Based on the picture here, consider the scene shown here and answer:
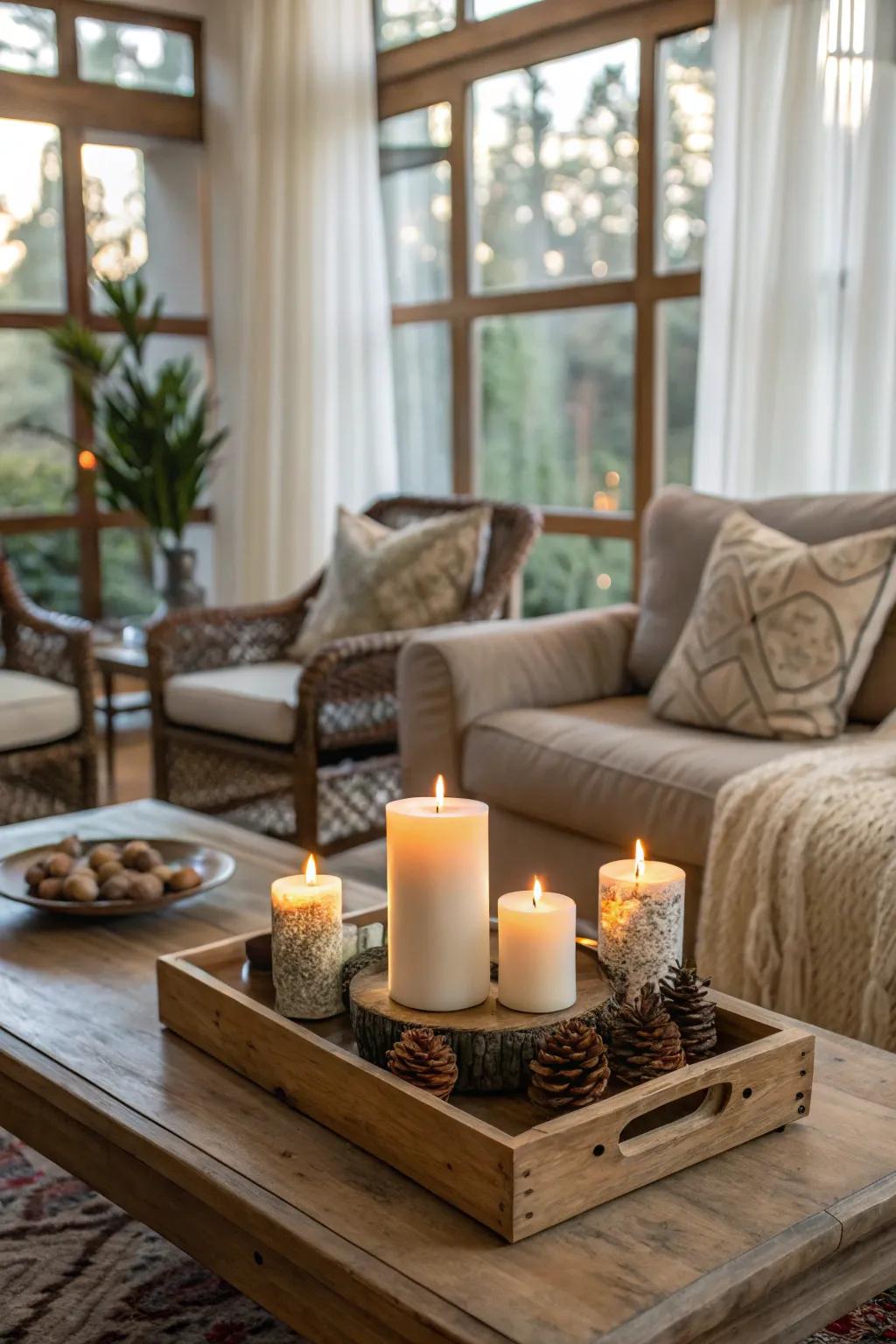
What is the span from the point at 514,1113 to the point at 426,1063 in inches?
3.7

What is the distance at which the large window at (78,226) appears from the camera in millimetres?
4477

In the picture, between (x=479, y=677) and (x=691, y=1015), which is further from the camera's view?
(x=479, y=677)

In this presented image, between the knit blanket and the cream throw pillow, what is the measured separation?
0.22 meters

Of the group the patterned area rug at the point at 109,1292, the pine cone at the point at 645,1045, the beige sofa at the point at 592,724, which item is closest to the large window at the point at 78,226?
the beige sofa at the point at 592,724

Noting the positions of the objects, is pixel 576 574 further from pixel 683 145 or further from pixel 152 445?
pixel 152 445

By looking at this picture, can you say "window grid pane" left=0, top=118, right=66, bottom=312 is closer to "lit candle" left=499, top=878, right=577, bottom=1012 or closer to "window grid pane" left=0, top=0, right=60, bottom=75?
"window grid pane" left=0, top=0, right=60, bottom=75

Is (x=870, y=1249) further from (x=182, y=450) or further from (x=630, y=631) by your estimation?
(x=182, y=450)

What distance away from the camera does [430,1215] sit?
3.65 ft

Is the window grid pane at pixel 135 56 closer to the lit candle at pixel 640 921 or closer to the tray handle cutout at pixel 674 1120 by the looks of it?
the lit candle at pixel 640 921

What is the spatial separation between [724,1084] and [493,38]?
350 centimetres

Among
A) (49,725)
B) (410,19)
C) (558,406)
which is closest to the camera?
(49,725)

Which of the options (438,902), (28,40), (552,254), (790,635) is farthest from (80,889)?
(28,40)

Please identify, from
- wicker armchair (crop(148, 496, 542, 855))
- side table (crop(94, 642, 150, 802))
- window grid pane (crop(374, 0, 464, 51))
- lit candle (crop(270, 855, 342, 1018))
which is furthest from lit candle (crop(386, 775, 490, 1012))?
window grid pane (crop(374, 0, 464, 51))

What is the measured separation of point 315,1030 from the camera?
1.40 m
